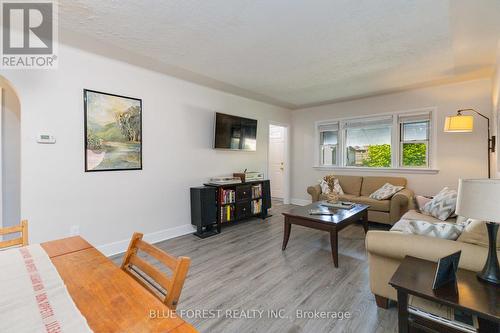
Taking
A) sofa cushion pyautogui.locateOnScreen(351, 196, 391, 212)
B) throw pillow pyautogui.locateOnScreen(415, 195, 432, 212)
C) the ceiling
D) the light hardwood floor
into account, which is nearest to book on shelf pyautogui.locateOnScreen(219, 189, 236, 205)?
the light hardwood floor

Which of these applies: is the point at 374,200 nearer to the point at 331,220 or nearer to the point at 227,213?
the point at 331,220

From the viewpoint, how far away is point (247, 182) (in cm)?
430

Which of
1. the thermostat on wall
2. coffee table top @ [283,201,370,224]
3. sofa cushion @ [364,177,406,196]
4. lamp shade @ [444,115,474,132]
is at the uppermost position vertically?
lamp shade @ [444,115,474,132]

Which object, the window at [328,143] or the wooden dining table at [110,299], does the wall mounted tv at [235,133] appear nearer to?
the window at [328,143]

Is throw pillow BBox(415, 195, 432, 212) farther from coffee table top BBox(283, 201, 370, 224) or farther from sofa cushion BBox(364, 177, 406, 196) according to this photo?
coffee table top BBox(283, 201, 370, 224)

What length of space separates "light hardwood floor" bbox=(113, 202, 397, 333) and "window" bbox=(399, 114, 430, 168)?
1.94 metres

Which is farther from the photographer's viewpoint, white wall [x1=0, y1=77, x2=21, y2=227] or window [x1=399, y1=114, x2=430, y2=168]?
window [x1=399, y1=114, x2=430, y2=168]

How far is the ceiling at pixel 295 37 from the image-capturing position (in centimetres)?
193

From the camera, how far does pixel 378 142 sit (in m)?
4.76

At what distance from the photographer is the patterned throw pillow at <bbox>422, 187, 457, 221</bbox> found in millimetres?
2936

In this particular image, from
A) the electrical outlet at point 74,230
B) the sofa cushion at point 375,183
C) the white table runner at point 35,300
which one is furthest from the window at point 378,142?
the white table runner at point 35,300

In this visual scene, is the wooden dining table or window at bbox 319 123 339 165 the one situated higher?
window at bbox 319 123 339 165

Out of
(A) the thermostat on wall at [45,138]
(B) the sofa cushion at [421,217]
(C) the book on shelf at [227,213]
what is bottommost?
(C) the book on shelf at [227,213]

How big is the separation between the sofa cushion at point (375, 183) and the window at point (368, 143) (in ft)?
1.16
